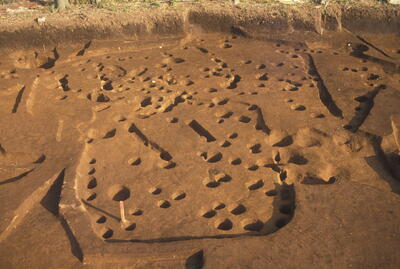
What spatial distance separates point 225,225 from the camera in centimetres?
254

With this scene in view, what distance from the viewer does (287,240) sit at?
229cm

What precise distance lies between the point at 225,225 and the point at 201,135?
1109mm

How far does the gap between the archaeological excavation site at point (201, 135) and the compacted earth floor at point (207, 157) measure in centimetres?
1

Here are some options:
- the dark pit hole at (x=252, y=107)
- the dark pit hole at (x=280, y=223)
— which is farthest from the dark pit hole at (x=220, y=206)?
the dark pit hole at (x=252, y=107)

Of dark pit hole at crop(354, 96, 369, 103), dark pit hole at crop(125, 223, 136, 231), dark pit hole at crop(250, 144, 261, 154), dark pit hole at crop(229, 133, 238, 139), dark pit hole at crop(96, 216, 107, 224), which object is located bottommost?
dark pit hole at crop(96, 216, 107, 224)

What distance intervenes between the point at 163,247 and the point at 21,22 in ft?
15.0

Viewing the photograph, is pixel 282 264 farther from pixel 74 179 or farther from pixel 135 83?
pixel 135 83

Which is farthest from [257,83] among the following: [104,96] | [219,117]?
[104,96]

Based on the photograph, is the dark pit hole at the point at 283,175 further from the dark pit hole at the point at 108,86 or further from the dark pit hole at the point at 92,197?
the dark pit hole at the point at 108,86

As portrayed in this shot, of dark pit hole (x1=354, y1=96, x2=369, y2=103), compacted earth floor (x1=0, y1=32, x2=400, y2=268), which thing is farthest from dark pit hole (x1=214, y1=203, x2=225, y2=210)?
dark pit hole (x1=354, y1=96, x2=369, y2=103)

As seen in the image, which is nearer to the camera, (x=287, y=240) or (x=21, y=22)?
(x=287, y=240)

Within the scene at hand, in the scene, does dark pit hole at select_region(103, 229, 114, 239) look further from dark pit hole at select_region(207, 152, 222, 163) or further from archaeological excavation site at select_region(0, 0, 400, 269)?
dark pit hole at select_region(207, 152, 222, 163)

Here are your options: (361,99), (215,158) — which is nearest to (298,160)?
(215,158)

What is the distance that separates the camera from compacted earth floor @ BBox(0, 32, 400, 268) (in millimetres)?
2355
